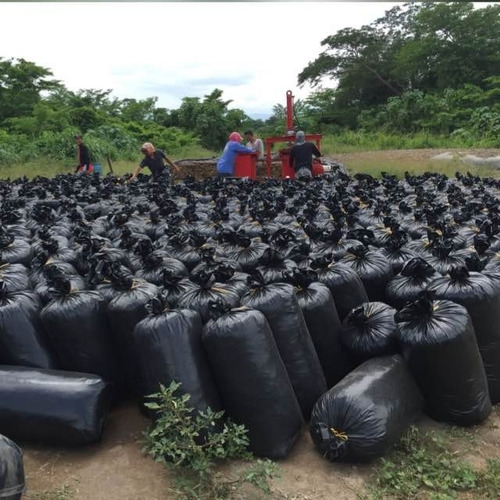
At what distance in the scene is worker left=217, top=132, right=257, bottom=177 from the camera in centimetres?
988

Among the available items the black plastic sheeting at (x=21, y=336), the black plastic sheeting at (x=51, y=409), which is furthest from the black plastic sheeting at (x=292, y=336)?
the black plastic sheeting at (x=21, y=336)

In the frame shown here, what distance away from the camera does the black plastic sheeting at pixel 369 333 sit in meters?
3.02

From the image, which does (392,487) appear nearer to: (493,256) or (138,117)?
(493,256)

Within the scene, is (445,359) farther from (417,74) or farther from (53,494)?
(417,74)

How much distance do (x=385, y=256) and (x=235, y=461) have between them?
6.67 feet

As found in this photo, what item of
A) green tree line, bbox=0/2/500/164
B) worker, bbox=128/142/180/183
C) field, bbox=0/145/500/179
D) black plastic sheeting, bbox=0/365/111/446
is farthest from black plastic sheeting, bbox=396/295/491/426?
green tree line, bbox=0/2/500/164

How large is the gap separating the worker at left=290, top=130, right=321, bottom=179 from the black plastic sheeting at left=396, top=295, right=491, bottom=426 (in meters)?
6.69

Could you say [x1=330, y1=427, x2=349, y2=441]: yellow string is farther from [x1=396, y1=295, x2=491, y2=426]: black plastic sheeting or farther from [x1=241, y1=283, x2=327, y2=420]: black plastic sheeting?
[x1=396, y1=295, x2=491, y2=426]: black plastic sheeting

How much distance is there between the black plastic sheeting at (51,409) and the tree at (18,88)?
22966 millimetres

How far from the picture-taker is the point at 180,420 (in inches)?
96.0

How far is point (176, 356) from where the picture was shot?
2.66 m

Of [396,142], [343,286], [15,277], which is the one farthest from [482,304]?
[396,142]

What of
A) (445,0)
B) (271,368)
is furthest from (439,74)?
(271,368)

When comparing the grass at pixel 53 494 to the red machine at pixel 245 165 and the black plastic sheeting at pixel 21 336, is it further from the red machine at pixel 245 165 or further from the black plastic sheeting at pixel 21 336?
the red machine at pixel 245 165
